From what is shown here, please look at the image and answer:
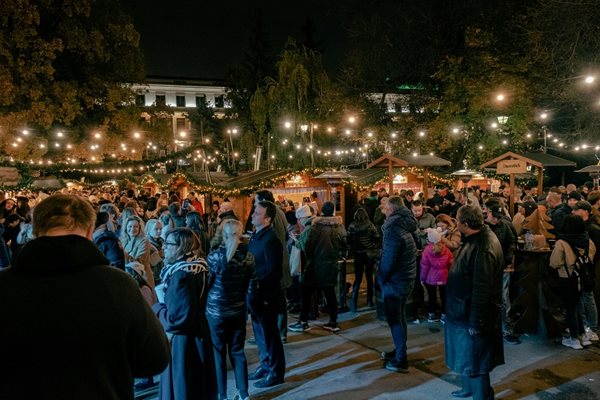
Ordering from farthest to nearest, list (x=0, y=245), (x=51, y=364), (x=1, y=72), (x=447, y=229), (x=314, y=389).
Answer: (x=1, y=72) < (x=447, y=229) < (x=0, y=245) < (x=314, y=389) < (x=51, y=364)

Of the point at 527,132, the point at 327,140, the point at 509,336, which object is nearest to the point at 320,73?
the point at 327,140

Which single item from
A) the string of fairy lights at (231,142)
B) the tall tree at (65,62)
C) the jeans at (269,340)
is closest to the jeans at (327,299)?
the jeans at (269,340)

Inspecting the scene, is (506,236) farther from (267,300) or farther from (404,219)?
(267,300)

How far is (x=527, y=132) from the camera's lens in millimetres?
25281

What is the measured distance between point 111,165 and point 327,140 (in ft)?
41.6

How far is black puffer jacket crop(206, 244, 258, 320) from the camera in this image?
4.25 metres

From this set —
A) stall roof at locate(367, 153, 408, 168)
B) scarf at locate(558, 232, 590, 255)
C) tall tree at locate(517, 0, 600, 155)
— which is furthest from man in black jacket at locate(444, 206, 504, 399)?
tall tree at locate(517, 0, 600, 155)

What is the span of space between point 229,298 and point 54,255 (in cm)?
268

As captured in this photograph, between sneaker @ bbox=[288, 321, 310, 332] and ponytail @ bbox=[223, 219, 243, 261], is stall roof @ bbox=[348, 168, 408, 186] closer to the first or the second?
sneaker @ bbox=[288, 321, 310, 332]

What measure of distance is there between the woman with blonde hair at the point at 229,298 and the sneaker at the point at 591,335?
4.59 m

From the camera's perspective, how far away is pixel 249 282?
4.70m

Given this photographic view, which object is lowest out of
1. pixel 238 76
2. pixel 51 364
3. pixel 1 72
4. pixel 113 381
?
pixel 113 381

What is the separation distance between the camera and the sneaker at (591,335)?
5.96m

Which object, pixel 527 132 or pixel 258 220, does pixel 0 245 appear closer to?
pixel 258 220
